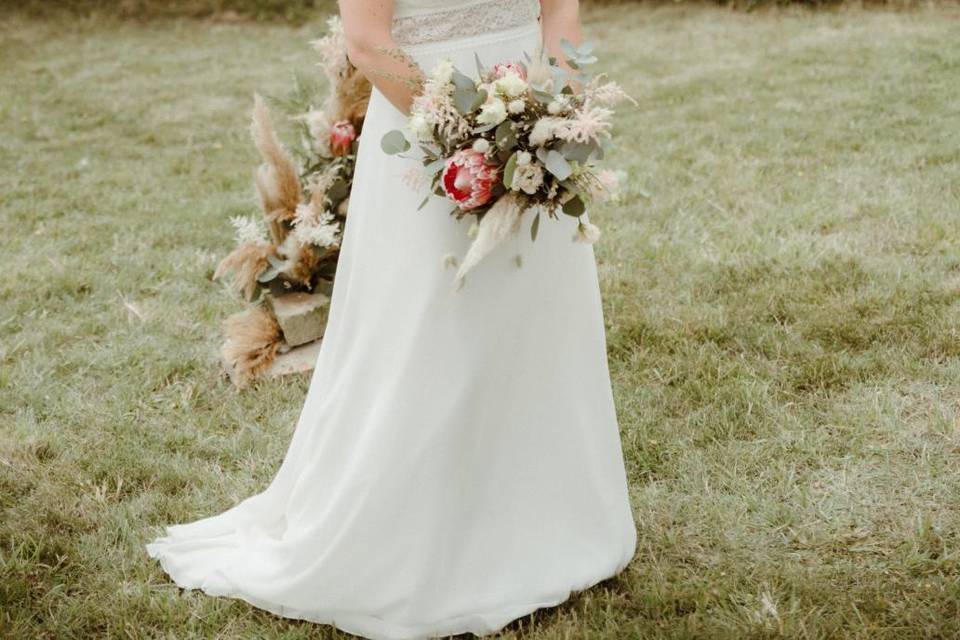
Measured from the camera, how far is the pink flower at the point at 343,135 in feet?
14.8

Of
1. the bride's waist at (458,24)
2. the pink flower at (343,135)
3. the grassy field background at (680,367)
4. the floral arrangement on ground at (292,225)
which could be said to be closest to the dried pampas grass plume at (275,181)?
the floral arrangement on ground at (292,225)

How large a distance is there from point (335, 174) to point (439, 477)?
2.15 metres

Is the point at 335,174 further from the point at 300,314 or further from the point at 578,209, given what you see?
the point at 578,209

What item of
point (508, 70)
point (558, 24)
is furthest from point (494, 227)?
point (558, 24)

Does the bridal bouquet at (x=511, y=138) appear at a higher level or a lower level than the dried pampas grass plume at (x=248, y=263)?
higher

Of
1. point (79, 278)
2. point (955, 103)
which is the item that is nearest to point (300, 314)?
point (79, 278)

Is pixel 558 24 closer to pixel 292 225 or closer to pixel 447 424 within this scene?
pixel 447 424

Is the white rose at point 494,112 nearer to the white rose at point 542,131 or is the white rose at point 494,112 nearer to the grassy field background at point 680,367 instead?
the white rose at point 542,131

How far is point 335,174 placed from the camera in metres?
4.59

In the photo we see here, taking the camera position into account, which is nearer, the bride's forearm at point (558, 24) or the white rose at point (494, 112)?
the white rose at point (494, 112)

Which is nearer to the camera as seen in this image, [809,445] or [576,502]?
[576,502]

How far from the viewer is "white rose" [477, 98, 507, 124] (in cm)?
233

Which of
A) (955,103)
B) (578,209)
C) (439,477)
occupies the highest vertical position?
(578,209)

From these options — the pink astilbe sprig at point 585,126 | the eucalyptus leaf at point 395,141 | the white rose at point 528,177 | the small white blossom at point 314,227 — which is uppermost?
the pink astilbe sprig at point 585,126
